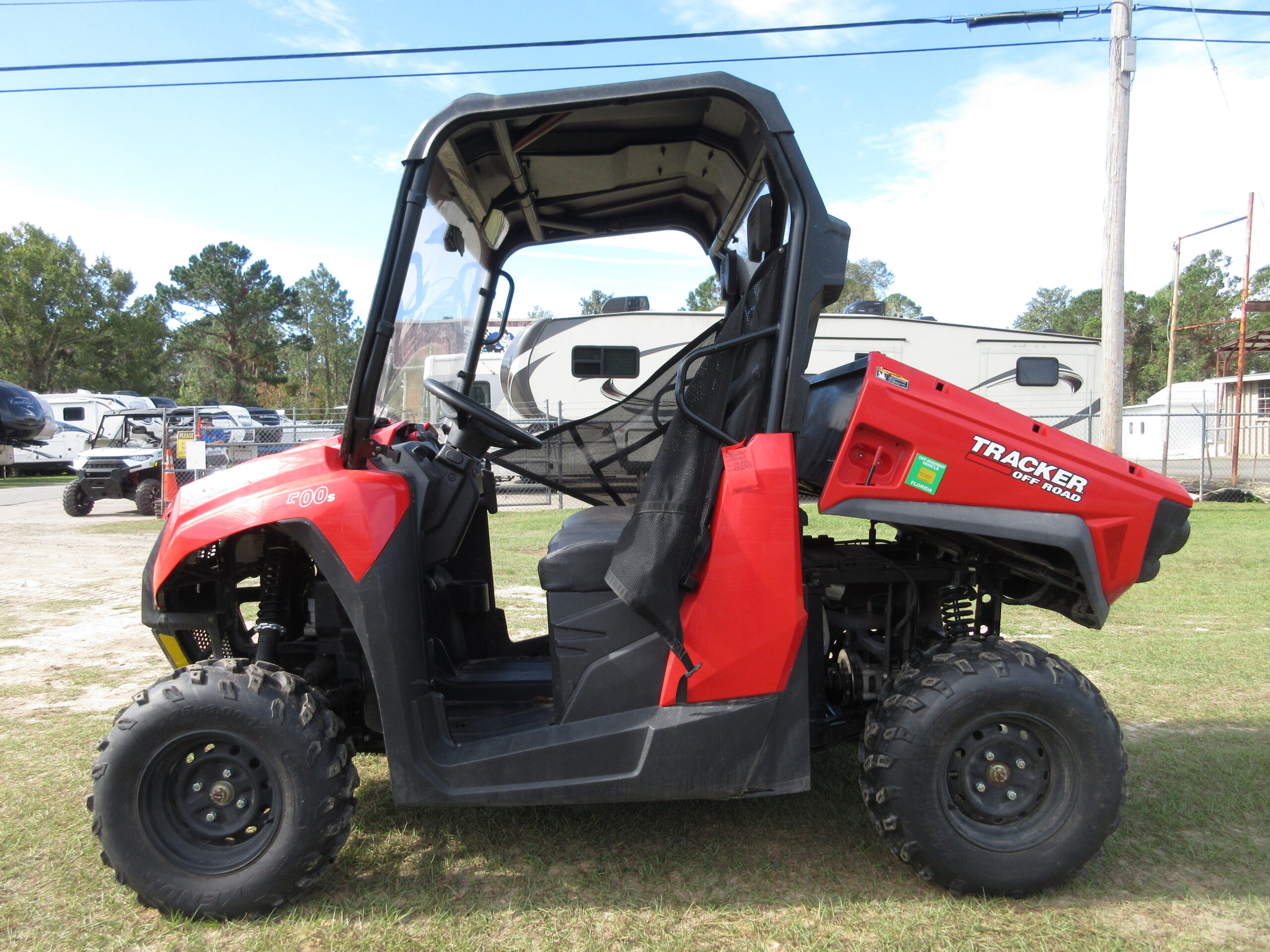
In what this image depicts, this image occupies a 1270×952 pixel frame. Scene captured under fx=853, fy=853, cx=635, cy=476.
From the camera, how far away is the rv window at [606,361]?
337cm

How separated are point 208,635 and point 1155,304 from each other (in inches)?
2775

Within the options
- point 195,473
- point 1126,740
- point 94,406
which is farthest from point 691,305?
point 1126,740

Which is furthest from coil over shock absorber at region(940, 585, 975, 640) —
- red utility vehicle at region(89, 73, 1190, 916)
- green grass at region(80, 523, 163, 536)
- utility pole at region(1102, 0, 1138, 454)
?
green grass at region(80, 523, 163, 536)

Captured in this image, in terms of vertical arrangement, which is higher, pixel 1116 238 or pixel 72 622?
pixel 1116 238

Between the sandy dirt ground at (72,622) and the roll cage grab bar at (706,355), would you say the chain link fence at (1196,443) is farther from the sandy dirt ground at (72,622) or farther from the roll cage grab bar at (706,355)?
the sandy dirt ground at (72,622)

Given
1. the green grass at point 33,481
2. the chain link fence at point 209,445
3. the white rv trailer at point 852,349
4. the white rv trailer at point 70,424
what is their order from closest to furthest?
the chain link fence at point 209,445
the white rv trailer at point 852,349
the green grass at point 33,481
the white rv trailer at point 70,424

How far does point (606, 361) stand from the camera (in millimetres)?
3393

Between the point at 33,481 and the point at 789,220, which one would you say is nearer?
the point at 789,220

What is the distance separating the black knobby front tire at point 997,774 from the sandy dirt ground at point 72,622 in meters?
4.03

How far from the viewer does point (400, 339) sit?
2.87 m

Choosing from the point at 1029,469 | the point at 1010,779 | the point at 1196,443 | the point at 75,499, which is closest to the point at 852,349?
the point at 1029,469

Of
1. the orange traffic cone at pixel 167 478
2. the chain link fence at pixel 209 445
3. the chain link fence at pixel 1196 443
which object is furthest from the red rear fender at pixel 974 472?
the orange traffic cone at pixel 167 478

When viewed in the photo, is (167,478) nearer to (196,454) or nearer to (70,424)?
(196,454)

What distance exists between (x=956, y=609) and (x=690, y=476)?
1.31 m
